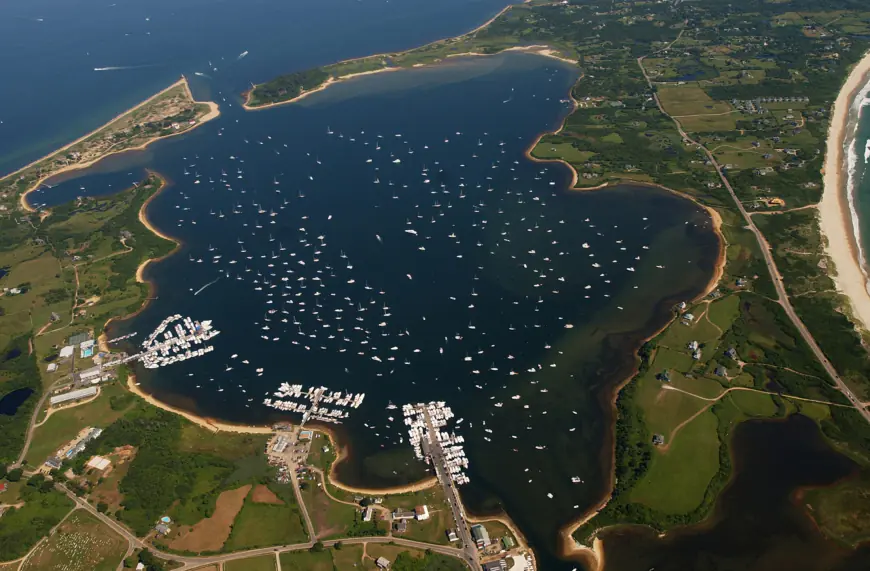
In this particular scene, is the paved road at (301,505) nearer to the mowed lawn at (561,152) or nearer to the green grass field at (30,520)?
the green grass field at (30,520)

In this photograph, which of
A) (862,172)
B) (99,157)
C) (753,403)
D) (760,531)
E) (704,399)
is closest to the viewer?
(760,531)

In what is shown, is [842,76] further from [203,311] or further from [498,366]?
[203,311]

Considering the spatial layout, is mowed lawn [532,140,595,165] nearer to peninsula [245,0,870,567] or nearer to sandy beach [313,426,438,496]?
peninsula [245,0,870,567]

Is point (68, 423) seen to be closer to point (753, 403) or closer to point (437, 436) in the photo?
point (437, 436)

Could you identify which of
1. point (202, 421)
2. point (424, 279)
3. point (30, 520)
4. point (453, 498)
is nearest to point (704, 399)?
point (453, 498)

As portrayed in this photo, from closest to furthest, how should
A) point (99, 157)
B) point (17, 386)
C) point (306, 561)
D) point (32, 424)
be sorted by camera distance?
point (306, 561)
point (32, 424)
point (17, 386)
point (99, 157)

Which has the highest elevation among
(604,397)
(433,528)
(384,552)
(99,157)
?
(99,157)

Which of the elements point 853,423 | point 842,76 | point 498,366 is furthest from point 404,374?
point 842,76
